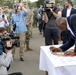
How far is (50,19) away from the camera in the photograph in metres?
8.37

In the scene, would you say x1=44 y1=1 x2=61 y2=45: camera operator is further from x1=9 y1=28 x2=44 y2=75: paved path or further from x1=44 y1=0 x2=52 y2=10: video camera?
x1=9 y1=28 x2=44 y2=75: paved path

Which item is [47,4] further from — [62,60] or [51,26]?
[62,60]

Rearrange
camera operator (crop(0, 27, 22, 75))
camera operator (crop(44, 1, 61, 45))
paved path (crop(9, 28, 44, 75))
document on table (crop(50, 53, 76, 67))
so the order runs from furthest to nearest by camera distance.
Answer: camera operator (crop(44, 1, 61, 45)) < paved path (crop(9, 28, 44, 75)) < document on table (crop(50, 53, 76, 67)) < camera operator (crop(0, 27, 22, 75))

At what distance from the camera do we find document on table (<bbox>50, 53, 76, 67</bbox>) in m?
4.28

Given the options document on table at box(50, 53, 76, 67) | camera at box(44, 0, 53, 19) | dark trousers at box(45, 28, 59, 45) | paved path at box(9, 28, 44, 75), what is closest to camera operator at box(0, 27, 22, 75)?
document on table at box(50, 53, 76, 67)

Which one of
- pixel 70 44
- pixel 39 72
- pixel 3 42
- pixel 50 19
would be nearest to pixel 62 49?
pixel 70 44

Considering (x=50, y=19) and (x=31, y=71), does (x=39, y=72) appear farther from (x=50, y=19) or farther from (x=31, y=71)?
(x=50, y=19)

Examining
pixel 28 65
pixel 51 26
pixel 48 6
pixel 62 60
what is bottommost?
pixel 28 65

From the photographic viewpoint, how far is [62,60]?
14.7 feet

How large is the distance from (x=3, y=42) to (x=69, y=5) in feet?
14.5

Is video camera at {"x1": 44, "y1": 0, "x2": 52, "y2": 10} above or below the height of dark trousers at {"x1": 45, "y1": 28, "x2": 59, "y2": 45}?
above

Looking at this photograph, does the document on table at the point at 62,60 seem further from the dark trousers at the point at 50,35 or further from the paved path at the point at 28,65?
the dark trousers at the point at 50,35

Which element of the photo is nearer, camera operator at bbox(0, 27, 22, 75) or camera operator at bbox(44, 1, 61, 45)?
camera operator at bbox(0, 27, 22, 75)

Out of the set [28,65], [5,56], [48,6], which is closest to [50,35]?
[48,6]
